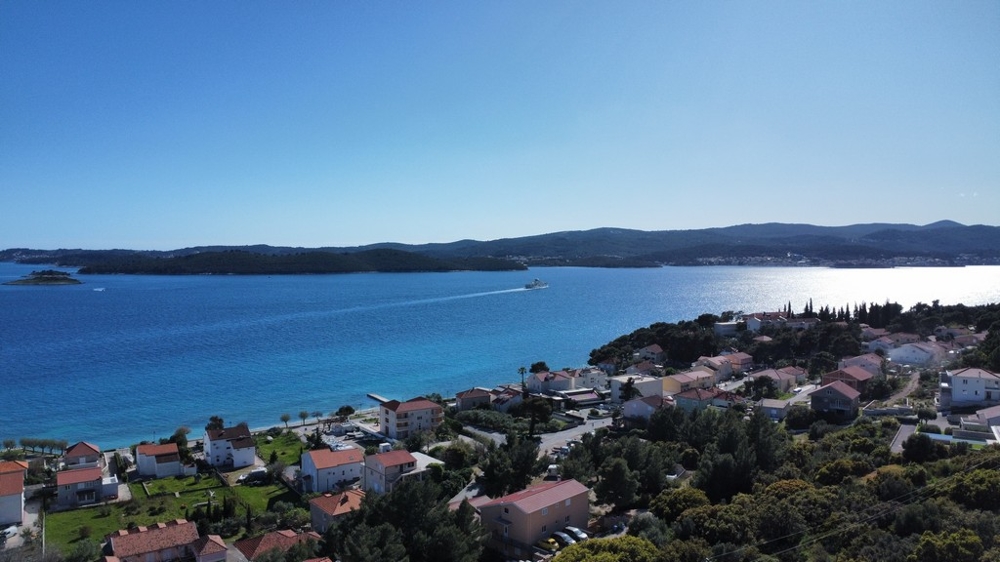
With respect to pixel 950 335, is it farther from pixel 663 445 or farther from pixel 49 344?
pixel 49 344

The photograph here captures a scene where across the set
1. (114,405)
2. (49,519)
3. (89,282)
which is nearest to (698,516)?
(49,519)

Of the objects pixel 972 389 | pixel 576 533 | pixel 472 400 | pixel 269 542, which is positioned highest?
pixel 972 389

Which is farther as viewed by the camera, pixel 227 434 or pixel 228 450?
pixel 227 434

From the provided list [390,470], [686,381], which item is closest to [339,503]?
[390,470]

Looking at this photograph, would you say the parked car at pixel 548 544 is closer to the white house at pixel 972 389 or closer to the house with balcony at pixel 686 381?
the white house at pixel 972 389

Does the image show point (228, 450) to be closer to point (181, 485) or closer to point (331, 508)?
point (181, 485)

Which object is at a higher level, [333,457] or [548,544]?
[548,544]

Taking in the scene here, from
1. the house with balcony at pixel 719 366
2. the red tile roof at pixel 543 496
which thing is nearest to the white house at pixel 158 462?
the red tile roof at pixel 543 496
